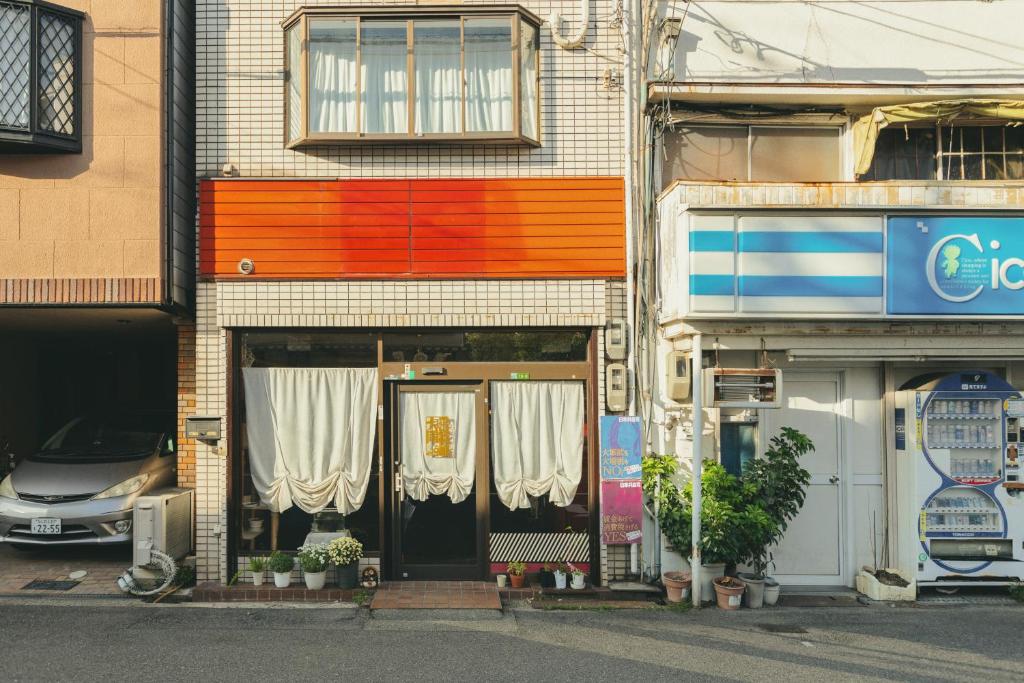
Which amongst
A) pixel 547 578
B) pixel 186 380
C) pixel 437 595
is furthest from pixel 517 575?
pixel 186 380

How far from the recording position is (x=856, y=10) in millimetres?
9266

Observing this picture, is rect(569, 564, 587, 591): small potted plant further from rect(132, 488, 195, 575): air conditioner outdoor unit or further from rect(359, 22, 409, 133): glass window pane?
rect(359, 22, 409, 133): glass window pane

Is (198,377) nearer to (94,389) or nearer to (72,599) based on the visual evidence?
(72,599)

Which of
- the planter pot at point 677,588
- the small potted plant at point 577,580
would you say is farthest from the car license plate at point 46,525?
the planter pot at point 677,588

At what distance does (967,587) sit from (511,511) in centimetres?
522

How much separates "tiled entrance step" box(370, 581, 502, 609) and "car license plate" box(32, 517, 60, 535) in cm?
398

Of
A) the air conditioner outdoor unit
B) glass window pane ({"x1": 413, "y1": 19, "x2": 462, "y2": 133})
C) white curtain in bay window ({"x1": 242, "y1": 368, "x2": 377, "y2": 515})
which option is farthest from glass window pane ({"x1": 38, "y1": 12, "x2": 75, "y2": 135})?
the air conditioner outdoor unit

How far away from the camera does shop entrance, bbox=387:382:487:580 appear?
29.5ft

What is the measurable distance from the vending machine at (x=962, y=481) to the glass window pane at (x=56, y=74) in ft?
31.8

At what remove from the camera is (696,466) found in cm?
813

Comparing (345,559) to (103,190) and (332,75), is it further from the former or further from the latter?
(332,75)

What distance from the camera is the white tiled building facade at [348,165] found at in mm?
8852

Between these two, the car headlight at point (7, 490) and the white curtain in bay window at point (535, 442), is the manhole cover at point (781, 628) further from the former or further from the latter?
the car headlight at point (7, 490)

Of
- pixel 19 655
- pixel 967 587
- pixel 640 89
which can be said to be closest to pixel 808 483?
pixel 967 587
